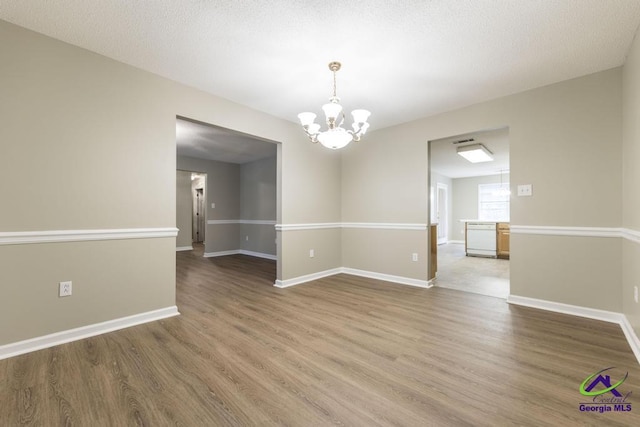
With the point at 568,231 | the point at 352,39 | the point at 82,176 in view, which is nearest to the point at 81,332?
the point at 82,176

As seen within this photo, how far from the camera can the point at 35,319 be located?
6.58 feet

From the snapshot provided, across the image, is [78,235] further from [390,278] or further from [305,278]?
[390,278]

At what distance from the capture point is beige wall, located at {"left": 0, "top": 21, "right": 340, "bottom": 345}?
1.95m

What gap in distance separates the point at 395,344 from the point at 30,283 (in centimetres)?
278

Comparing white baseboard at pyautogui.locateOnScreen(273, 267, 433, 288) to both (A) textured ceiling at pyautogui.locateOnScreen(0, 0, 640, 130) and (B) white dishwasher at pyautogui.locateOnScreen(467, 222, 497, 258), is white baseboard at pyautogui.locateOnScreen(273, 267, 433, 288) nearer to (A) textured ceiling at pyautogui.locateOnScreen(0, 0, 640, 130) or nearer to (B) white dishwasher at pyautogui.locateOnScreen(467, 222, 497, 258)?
(A) textured ceiling at pyautogui.locateOnScreen(0, 0, 640, 130)

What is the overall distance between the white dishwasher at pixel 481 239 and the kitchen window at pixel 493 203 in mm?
2810

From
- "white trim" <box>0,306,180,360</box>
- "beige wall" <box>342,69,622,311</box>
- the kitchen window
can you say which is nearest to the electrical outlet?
"white trim" <box>0,306,180,360</box>

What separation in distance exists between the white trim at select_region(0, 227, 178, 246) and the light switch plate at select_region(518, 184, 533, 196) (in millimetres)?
3758

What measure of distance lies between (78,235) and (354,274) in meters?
3.54

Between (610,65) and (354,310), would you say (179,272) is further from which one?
(610,65)

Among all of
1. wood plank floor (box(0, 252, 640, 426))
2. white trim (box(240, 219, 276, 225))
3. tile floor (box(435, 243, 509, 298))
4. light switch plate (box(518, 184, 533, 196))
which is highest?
light switch plate (box(518, 184, 533, 196))

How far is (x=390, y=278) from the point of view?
13.5 ft

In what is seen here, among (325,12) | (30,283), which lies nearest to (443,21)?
(325,12)

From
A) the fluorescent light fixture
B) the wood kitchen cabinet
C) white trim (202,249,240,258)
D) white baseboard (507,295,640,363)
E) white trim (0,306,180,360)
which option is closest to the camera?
white trim (0,306,180,360)
